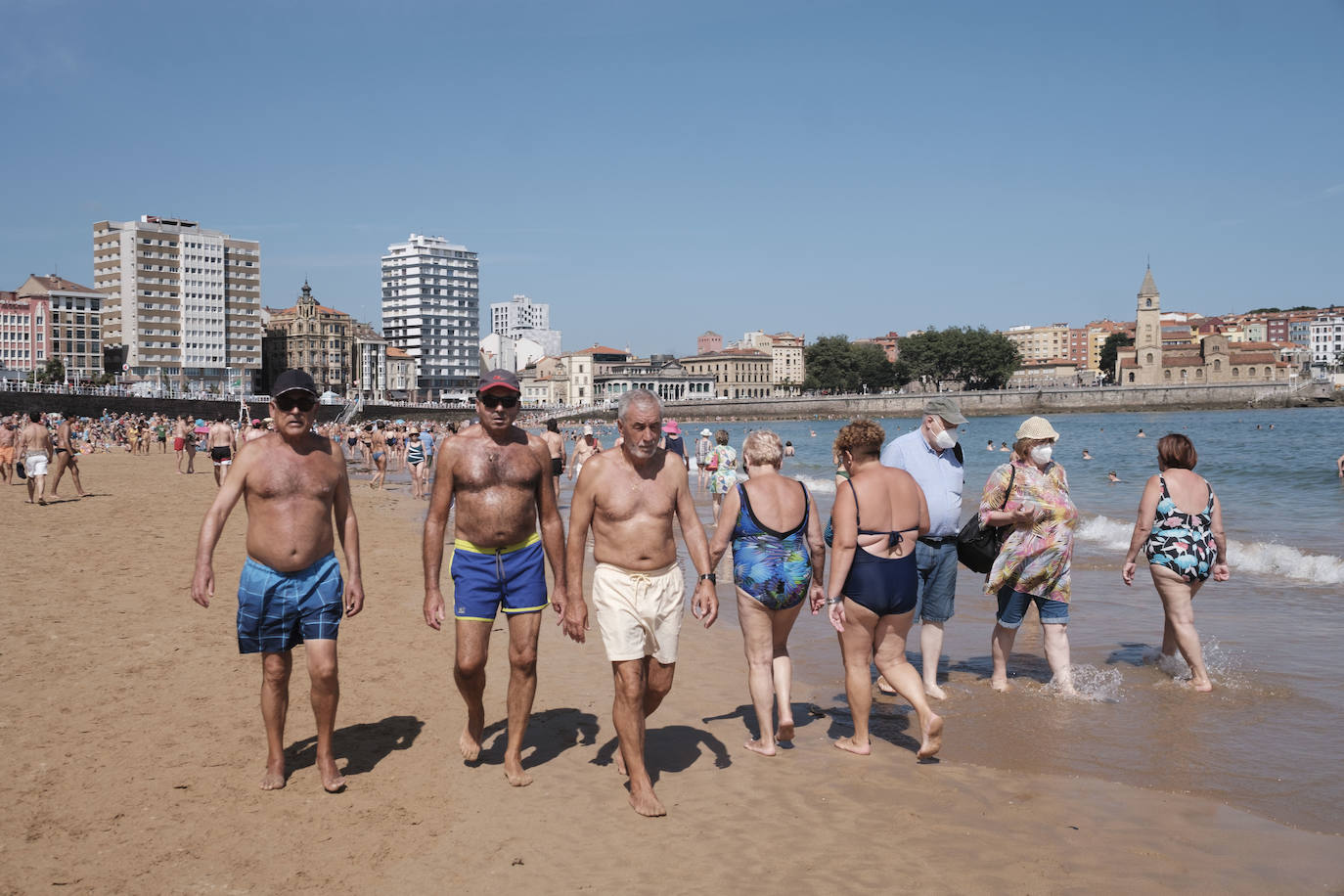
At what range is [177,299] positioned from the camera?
10906 centimetres

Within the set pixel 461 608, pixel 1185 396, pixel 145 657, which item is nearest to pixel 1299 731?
pixel 461 608

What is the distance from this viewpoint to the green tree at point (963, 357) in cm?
13638

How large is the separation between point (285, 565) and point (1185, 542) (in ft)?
17.1

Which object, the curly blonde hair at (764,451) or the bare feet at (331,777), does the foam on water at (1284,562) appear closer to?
the curly blonde hair at (764,451)

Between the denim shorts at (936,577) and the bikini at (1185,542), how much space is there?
131 cm

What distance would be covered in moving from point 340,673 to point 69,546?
640 cm

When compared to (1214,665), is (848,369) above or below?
above

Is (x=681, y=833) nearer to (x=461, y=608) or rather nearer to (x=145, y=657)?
(x=461, y=608)

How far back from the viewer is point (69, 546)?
11.0 meters

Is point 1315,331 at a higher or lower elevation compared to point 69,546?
higher

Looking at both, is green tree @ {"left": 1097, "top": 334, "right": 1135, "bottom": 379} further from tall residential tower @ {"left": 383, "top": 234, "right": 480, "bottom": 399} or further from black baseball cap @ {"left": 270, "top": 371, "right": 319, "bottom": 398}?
black baseball cap @ {"left": 270, "top": 371, "right": 319, "bottom": 398}

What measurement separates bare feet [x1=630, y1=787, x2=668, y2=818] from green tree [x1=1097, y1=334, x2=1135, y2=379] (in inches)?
6688

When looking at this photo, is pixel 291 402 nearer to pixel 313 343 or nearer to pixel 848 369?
pixel 313 343

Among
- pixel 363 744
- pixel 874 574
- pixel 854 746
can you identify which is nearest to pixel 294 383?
pixel 363 744
